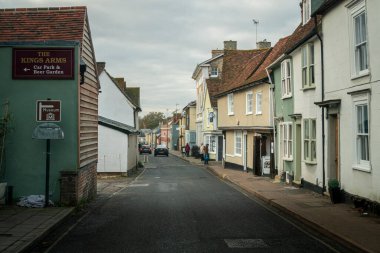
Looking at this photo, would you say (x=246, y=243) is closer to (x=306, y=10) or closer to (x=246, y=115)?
(x=306, y=10)

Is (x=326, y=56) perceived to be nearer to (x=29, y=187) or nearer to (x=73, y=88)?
(x=73, y=88)

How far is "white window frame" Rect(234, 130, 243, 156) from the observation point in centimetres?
3372

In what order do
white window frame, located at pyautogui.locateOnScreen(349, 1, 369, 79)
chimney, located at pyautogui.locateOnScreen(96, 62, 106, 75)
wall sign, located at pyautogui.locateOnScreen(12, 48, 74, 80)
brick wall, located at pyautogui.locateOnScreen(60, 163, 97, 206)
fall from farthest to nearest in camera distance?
chimney, located at pyautogui.locateOnScreen(96, 62, 106, 75) → wall sign, located at pyautogui.locateOnScreen(12, 48, 74, 80) → brick wall, located at pyautogui.locateOnScreen(60, 163, 97, 206) → white window frame, located at pyautogui.locateOnScreen(349, 1, 369, 79)

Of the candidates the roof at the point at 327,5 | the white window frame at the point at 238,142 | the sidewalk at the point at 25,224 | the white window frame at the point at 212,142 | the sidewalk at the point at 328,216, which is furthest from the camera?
the white window frame at the point at 212,142

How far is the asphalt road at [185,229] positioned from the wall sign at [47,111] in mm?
3020

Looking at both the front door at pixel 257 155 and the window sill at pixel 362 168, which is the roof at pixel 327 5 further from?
the front door at pixel 257 155

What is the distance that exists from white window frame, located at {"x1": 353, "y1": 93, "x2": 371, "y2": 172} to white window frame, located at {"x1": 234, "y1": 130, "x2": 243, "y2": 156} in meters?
19.8

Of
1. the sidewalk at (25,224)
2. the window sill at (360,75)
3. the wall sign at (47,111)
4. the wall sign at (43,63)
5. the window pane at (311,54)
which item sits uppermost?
the window pane at (311,54)

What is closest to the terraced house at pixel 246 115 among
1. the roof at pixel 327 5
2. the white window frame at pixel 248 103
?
the white window frame at pixel 248 103

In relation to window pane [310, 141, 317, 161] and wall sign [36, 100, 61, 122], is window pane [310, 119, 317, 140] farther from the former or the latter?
wall sign [36, 100, 61, 122]

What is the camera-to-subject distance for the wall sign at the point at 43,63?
14.0 m

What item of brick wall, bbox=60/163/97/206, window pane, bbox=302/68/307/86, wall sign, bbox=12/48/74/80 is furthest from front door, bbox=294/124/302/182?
wall sign, bbox=12/48/74/80

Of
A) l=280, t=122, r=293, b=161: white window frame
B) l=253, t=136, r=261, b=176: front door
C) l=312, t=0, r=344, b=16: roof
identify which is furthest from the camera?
l=253, t=136, r=261, b=176: front door

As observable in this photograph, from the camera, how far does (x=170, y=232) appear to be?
10.5 meters
